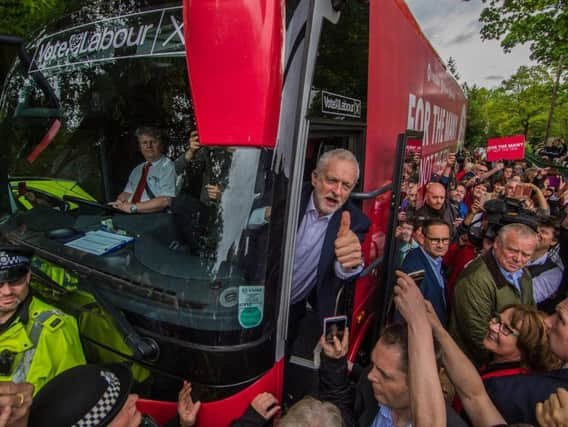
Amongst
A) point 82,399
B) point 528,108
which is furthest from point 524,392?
point 528,108

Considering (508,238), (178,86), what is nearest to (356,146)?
(178,86)

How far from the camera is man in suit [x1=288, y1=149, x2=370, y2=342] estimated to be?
179cm

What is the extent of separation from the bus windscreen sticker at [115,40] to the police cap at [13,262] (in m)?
0.94

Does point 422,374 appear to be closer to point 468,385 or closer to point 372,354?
point 372,354

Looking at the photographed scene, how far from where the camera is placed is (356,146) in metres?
2.22

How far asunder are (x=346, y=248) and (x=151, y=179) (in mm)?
964

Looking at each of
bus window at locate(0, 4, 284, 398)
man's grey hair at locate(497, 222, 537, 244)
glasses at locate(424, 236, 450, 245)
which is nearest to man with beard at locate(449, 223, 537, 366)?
man's grey hair at locate(497, 222, 537, 244)

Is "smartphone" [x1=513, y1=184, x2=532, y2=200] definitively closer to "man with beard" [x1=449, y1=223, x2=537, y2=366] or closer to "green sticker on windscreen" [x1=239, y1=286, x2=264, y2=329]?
"man with beard" [x1=449, y1=223, x2=537, y2=366]

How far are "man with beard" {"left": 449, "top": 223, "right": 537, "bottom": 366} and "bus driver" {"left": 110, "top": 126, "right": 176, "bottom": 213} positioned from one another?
205cm

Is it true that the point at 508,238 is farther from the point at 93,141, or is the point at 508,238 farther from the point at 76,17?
the point at 76,17

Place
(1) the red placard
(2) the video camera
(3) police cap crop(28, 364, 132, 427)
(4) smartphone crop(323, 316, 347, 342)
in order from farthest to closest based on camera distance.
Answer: (1) the red placard, (2) the video camera, (4) smartphone crop(323, 316, 347, 342), (3) police cap crop(28, 364, 132, 427)

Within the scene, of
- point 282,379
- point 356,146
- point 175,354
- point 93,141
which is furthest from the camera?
point 356,146

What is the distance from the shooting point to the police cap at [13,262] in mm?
1587

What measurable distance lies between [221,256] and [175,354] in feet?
1.44
